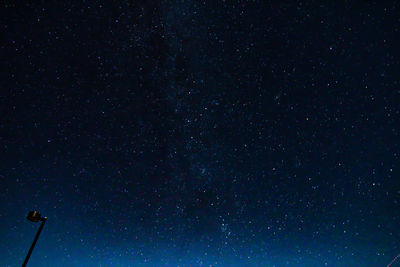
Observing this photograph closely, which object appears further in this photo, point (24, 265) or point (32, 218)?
point (32, 218)

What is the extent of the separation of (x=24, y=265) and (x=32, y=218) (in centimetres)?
119

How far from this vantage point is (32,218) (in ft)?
26.0

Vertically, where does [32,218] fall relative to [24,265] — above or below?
above

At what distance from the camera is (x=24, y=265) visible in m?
7.43
